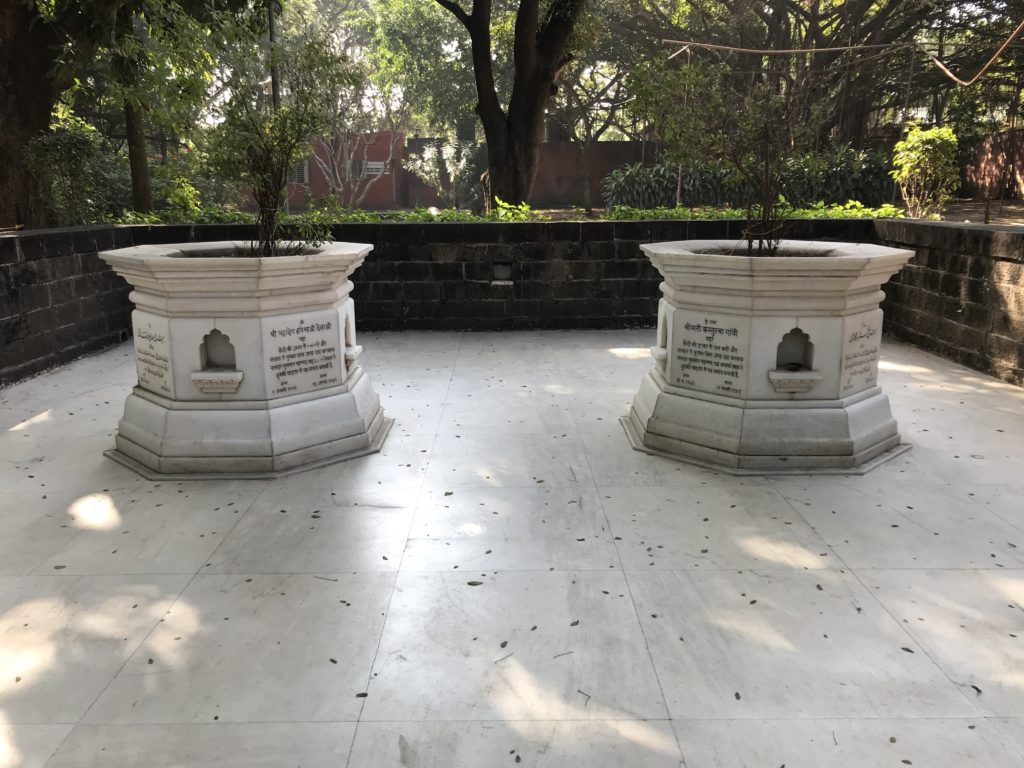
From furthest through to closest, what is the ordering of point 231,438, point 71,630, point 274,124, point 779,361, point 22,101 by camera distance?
point 22,101
point 274,124
point 779,361
point 231,438
point 71,630

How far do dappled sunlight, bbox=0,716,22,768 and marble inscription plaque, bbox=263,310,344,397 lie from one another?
8.18 feet

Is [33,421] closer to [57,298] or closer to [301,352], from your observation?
[57,298]

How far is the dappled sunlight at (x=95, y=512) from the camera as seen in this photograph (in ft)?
13.0

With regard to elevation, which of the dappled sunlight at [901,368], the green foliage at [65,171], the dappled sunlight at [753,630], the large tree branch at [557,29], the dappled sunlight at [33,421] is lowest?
the dappled sunlight at [753,630]

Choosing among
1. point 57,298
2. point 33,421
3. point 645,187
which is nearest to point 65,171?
point 57,298

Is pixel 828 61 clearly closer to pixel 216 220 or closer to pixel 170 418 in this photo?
pixel 216 220

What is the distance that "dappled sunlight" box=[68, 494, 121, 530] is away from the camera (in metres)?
3.96

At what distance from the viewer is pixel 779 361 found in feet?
16.1

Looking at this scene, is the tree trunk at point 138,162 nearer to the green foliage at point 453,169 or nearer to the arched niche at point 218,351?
the arched niche at point 218,351

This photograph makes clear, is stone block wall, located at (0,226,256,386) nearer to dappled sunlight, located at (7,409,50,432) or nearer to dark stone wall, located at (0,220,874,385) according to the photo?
dark stone wall, located at (0,220,874,385)

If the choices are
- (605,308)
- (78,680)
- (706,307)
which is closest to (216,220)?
(605,308)

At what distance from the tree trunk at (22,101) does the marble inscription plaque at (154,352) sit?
6.11 m

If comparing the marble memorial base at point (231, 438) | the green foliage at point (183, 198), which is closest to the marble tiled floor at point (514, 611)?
the marble memorial base at point (231, 438)

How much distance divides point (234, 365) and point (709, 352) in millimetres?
3042
